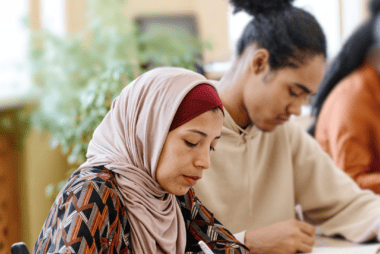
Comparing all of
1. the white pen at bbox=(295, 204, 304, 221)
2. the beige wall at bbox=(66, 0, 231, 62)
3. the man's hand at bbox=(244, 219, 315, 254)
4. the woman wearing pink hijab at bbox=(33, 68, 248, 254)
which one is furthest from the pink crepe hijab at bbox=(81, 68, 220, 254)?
the beige wall at bbox=(66, 0, 231, 62)

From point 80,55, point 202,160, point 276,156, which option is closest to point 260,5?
point 276,156

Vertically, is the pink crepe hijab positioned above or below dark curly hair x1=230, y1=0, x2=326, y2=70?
below

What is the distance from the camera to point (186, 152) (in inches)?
29.7

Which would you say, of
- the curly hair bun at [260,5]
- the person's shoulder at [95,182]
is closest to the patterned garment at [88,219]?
the person's shoulder at [95,182]

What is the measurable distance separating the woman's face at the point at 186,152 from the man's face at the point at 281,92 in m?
0.43

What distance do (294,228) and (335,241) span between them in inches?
10.9

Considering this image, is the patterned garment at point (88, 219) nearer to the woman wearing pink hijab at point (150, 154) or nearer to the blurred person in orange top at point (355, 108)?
the woman wearing pink hijab at point (150, 154)

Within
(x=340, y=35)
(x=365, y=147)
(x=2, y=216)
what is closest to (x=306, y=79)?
(x=365, y=147)

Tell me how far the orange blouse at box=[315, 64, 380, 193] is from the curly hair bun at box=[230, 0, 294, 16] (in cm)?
73

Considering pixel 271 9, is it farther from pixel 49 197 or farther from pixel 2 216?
pixel 2 216

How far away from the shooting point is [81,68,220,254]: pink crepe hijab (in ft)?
2.49

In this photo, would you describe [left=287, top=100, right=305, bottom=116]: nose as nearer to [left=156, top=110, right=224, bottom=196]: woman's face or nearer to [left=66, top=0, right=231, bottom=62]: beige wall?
[left=156, top=110, right=224, bottom=196]: woman's face

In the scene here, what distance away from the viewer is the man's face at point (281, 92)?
114 cm

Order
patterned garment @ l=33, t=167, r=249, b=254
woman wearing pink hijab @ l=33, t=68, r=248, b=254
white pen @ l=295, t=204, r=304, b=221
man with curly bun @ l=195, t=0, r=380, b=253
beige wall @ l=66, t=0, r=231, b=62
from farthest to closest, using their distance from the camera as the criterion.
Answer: beige wall @ l=66, t=0, r=231, b=62, white pen @ l=295, t=204, r=304, b=221, man with curly bun @ l=195, t=0, r=380, b=253, woman wearing pink hijab @ l=33, t=68, r=248, b=254, patterned garment @ l=33, t=167, r=249, b=254
